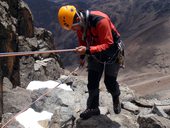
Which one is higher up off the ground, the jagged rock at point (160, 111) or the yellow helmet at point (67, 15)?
the yellow helmet at point (67, 15)

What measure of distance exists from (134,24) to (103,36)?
132804 millimetres

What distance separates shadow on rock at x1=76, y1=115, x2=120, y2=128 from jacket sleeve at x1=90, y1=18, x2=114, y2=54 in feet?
6.19

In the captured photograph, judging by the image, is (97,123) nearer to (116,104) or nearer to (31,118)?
(116,104)

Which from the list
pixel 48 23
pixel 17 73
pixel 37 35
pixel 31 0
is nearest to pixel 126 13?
pixel 48 23

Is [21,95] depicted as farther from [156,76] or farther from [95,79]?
[156,76]

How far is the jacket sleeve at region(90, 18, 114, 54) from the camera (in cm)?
774

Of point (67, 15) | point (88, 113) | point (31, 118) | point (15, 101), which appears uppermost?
point (67, 15)

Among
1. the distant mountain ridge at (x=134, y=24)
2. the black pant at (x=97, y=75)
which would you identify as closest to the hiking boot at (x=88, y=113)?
the black pant at (x=97, y=75)

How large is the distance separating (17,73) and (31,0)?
176581mm

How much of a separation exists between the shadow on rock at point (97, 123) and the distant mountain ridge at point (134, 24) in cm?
8397

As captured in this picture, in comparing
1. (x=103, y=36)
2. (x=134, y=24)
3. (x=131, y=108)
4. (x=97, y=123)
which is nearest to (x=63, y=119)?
(x=97, y=123)

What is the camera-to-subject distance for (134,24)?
13862 cm

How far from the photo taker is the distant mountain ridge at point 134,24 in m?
105

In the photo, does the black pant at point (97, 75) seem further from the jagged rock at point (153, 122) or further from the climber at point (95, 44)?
the jagged rock at point (153, 122)
